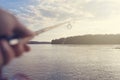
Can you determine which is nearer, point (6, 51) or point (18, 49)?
point (6, 51)

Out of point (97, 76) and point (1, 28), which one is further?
point (97, 76)

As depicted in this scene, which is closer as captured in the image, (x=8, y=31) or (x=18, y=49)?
(x=8, y=31)

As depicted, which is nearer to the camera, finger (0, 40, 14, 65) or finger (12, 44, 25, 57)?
finger (0, 40, 14, 65)

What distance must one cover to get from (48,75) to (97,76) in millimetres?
9769

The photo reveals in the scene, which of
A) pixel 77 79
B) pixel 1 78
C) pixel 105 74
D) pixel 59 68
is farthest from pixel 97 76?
pixel 1 78

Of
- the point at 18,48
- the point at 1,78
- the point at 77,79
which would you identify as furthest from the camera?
the point at 77,79

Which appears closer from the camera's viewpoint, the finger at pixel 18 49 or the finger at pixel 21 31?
the finger at pixel 21 31

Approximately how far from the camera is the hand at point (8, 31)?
150 cm

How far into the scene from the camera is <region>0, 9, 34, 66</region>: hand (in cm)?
150

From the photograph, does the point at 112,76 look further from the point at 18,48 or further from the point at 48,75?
the point at 18,48

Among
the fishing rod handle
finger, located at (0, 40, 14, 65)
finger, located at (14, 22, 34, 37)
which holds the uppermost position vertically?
finger, located at (14, 22, 34, 37)

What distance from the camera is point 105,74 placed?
6494 cm

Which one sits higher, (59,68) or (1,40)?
(1,40)

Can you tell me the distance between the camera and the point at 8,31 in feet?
5.06
